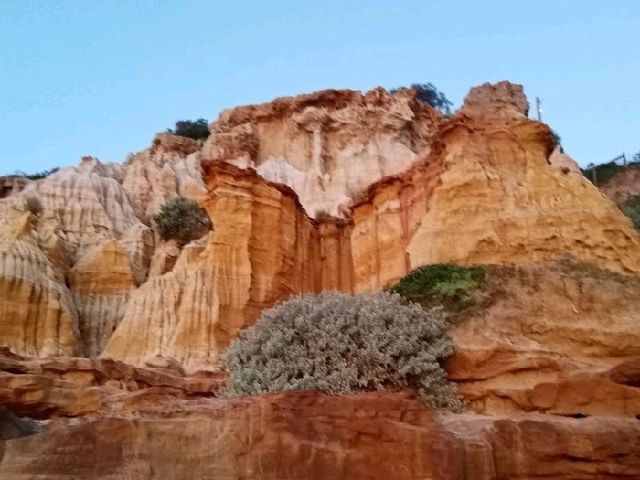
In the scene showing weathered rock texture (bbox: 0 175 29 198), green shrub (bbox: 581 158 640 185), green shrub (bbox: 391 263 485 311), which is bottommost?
green shrub (bbox: 391 263 485 311)

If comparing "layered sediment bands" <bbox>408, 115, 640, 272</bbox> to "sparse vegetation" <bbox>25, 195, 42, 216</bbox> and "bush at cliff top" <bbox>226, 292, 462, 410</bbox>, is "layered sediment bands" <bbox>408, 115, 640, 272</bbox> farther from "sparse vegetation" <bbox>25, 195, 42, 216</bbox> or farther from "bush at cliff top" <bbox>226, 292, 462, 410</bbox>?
"sparse vegetation" <bbox>25, 195, 42, 216</bbox>

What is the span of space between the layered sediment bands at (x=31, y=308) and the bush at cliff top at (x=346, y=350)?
14698 millimetres

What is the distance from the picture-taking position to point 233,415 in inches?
346

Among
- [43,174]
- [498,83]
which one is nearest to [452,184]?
[498,83]

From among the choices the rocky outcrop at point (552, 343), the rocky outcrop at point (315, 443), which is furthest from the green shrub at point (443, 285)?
the rocky outcrop at point (315, 443)

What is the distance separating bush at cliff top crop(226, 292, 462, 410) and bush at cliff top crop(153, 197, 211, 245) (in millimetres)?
19745

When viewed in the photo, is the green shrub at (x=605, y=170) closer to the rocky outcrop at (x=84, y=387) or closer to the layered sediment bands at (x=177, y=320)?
the layered sediment bands at (x=177, y=320)

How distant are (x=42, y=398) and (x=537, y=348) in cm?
999

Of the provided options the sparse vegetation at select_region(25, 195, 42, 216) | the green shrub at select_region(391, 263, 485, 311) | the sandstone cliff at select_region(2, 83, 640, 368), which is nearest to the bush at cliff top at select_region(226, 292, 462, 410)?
the green shrub at select_region(391, 263, 485, 311)

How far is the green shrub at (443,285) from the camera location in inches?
587

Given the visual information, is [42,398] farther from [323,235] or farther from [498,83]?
[498,83]

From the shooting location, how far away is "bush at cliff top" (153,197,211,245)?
3325cm

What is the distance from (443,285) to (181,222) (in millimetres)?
20551

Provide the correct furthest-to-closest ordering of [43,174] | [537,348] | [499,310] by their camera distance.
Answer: [43,174] → [499,310] → [537,348]
